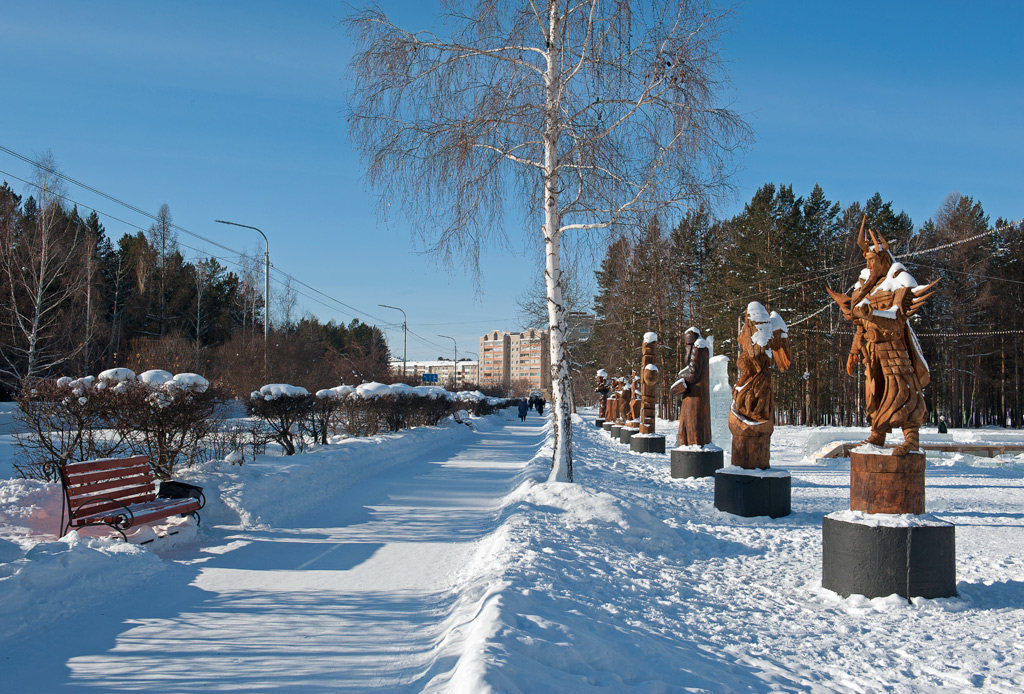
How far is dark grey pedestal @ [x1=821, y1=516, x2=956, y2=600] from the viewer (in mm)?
4961

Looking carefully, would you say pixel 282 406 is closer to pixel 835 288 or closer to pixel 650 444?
pixel 650 444

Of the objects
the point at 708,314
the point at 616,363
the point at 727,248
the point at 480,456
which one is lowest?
the point at 480,456

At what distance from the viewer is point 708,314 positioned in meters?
37.1

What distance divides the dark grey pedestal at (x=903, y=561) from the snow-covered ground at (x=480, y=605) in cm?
12

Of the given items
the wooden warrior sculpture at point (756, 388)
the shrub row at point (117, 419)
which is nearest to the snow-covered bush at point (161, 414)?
the shrub row at point (117, 419)

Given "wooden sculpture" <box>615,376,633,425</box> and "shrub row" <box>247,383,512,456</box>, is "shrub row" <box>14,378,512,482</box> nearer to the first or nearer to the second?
"shrub row" <box>247,383,512,456</box>

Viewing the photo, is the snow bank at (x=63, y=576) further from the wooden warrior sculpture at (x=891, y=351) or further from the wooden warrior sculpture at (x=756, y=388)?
the wooden warrior sculpture at (x=756, y=388)

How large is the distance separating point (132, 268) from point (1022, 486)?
51.9 m

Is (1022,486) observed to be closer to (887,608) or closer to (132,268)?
(887,608)

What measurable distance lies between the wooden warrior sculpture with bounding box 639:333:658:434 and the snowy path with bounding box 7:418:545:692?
1062cm

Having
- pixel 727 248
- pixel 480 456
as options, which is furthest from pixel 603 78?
pixel 727 248

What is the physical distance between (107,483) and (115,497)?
0.18 m

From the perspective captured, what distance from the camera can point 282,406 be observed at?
46.9ft

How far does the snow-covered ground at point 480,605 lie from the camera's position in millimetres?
3561
